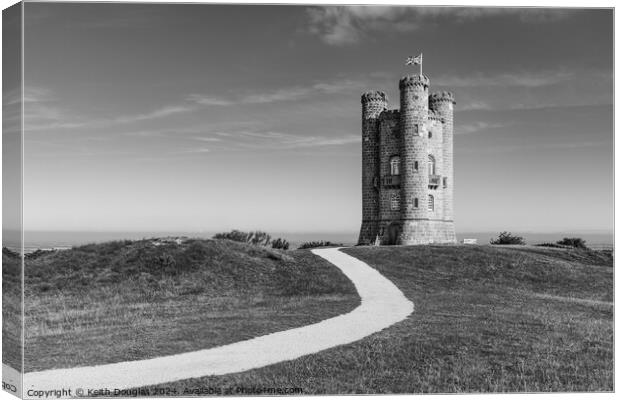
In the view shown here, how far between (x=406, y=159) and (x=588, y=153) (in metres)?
24.6

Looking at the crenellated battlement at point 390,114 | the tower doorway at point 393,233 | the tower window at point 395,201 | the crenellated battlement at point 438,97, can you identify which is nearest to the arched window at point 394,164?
the tower window at point 395,201

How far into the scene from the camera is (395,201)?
4469cm

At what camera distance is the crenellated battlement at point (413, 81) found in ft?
142

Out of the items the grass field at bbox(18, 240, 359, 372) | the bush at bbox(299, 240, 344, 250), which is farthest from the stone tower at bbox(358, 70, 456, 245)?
the grass field at bbox(18, 240, 359, 372)

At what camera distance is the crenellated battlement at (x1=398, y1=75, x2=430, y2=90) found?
4328 centimetres

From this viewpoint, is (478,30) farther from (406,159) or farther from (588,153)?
(406,159)

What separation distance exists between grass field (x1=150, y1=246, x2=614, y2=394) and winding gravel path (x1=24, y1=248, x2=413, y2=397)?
15.8 inches

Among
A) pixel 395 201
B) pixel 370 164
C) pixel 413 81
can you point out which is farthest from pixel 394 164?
→ pixel 413 81

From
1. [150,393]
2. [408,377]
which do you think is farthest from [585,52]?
[150,393]

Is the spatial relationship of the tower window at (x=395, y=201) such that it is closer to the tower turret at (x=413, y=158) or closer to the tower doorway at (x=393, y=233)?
the tower turret at (x=413, y=158)

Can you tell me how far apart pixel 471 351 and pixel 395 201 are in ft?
94.7

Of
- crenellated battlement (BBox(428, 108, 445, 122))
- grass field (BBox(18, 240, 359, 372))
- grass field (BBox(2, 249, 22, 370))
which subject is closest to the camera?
grass field (BBox(2, 249, 22, 370))

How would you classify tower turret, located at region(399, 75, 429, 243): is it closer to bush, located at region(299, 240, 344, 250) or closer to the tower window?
the tower window

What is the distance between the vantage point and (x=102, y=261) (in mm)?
28188
